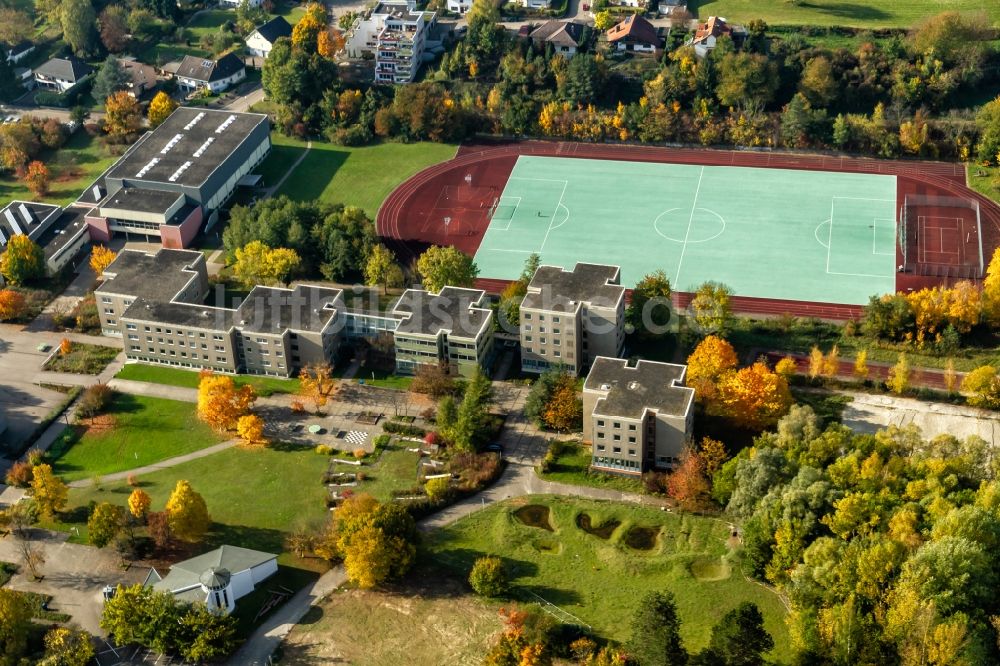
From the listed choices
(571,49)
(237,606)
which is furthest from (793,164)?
(237,606)

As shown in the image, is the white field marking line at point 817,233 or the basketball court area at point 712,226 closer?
the basketball court area at point 712,226

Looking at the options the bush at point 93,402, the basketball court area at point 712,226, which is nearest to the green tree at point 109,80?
the basketball court area at point 712,226

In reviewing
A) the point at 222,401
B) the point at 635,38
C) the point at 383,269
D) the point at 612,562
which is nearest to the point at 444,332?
the point at 383,269

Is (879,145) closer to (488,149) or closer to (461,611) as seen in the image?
(488,149)

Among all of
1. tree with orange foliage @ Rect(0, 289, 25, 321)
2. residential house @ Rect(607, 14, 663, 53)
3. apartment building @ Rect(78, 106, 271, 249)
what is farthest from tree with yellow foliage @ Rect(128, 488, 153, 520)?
residential house @ Rect(607, 14, 663, 53)

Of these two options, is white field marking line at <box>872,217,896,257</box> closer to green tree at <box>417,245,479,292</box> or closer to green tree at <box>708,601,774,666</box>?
green tree at <box>417,245,479,292</box>

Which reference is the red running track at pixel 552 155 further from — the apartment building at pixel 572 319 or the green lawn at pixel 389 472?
the green lawn at pixel 389 472
